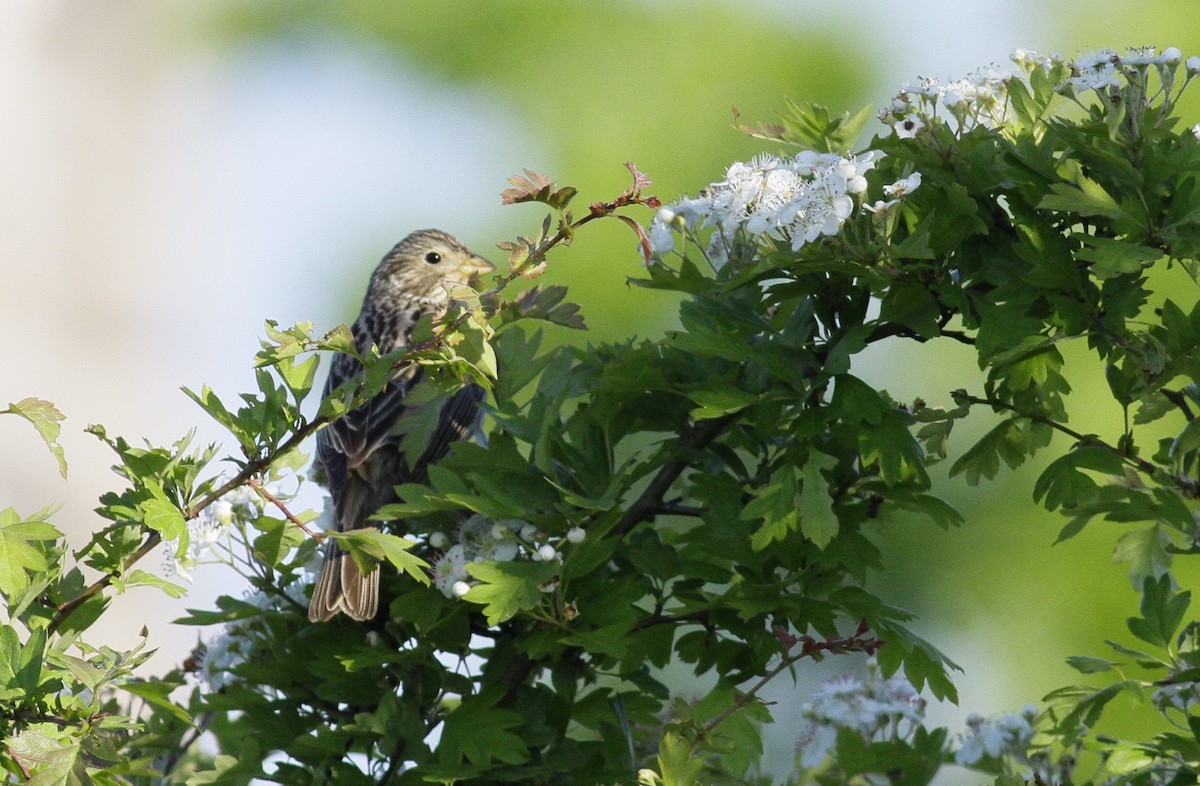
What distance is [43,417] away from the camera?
56.3 inches

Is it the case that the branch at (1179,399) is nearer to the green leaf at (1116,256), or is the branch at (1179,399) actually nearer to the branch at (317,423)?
the green leaf at (1116,256)

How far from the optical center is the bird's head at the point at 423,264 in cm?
457

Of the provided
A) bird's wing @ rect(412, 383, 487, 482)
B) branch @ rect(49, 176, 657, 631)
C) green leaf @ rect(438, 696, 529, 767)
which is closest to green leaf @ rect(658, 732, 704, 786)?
green leaf @ rect(438, 696, 529, 767)

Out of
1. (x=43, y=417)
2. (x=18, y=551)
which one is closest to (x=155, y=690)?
(x=18, y=551)

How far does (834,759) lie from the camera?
2.03 metres

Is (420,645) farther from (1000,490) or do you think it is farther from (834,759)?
(1000,490)

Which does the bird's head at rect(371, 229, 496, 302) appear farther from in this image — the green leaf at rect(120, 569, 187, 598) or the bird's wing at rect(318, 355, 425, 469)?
the green leaf at rect(120, 569, 187, 598)

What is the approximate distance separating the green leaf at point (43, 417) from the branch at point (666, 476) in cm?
75

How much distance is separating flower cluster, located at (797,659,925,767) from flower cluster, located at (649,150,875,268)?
2.45ft

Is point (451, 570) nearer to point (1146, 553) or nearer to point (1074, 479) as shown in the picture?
A: point (1074, 479)

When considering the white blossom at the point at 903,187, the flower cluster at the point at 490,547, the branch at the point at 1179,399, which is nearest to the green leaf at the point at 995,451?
the branch at the point at 1179,399

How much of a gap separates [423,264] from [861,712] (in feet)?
9.90

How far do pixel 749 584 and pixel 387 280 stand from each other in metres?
3.21

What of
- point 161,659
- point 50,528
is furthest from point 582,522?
point 161,659
